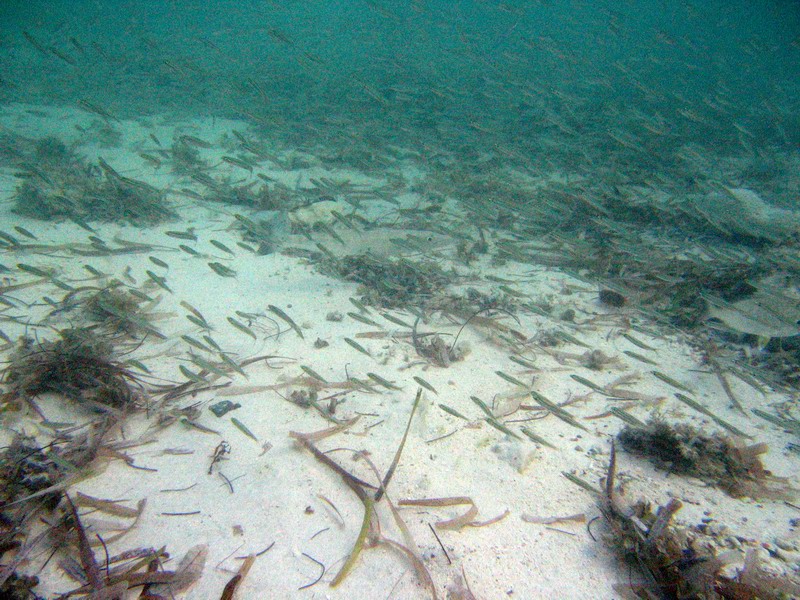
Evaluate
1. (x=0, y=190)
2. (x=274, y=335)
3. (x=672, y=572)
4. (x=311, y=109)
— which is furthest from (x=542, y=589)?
(x=311, y=109)

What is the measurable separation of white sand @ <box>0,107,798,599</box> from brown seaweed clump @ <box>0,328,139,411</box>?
0.64 ft

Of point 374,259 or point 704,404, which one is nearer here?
point 704,404

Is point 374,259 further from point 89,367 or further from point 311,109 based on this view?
point 311,109

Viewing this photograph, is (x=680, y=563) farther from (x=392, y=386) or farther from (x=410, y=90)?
(x=410, y=90)

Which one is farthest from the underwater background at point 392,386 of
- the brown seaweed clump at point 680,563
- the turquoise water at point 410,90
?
the turquoise water at point 410,90

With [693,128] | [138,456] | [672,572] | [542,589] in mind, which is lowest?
[138,456]

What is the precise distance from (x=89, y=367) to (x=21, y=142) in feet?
42.3

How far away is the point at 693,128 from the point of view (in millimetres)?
18078

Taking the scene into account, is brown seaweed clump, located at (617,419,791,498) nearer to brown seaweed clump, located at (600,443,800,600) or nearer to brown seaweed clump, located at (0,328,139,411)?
brown seaweed clump, located at (600,443,800,600)

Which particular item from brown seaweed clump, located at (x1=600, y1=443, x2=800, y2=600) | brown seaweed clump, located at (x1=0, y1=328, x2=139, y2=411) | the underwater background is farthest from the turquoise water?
brown seaweed clump, located at (x1=600, y1=443, x2=800, y2=600)

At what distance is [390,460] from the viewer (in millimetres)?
3279

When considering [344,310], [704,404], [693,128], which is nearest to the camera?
[704,404]

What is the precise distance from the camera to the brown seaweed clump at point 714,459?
10.3 ft

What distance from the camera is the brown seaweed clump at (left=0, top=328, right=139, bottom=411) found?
3.54 m
